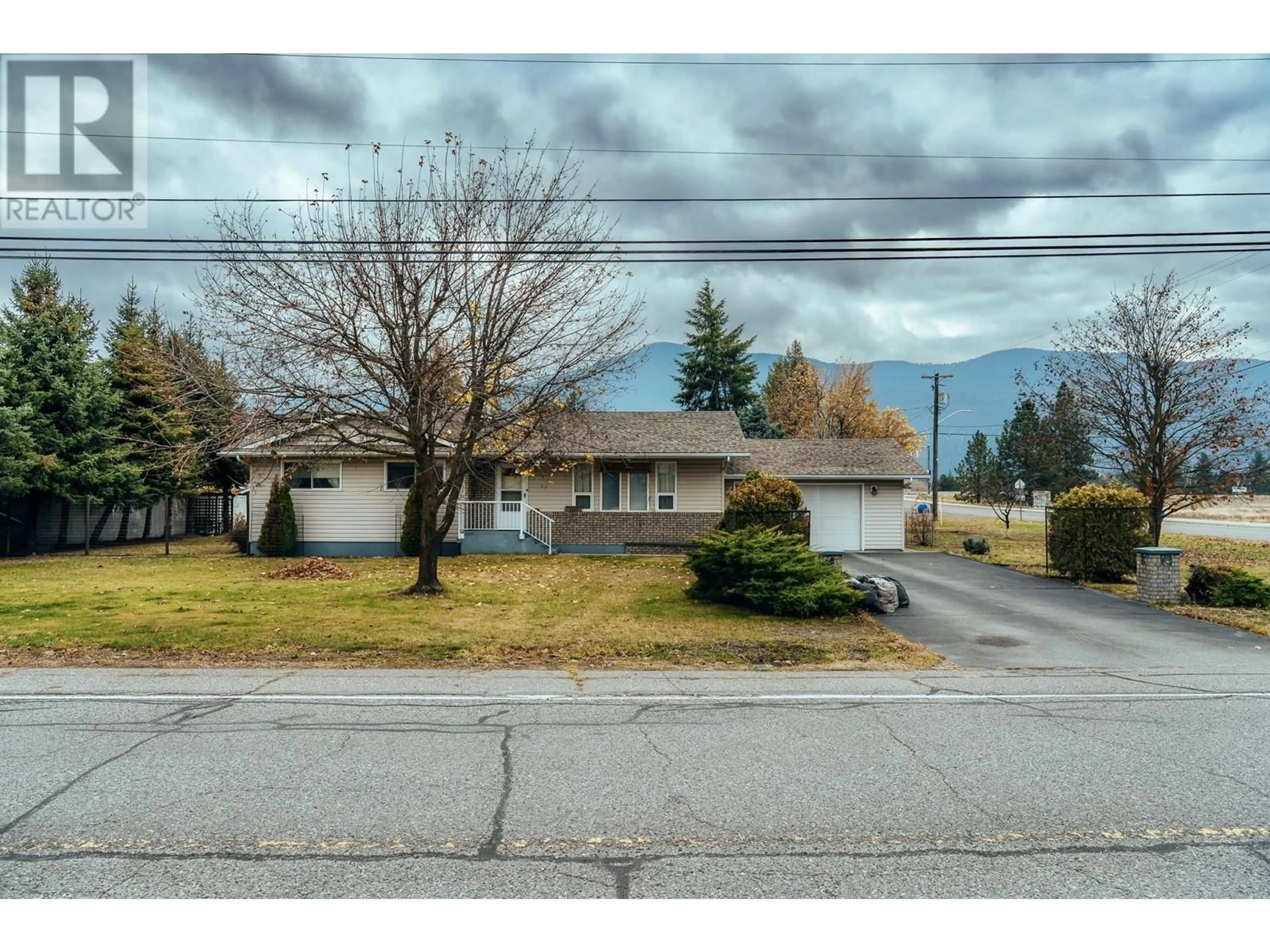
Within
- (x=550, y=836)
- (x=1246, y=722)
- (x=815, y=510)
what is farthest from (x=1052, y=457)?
(x=550, y=836)

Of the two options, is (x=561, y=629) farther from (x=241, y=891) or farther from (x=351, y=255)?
(x=241, y=891)

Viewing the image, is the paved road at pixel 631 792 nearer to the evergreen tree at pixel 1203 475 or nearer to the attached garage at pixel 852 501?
the evergreen tree at pixel 1203 475

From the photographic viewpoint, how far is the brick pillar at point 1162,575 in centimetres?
1462

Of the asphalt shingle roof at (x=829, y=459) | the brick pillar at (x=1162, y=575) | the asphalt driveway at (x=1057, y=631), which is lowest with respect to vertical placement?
the asphalt driveway at (x=1057, y=631)

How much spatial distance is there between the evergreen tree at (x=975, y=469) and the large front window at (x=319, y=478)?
4702cm

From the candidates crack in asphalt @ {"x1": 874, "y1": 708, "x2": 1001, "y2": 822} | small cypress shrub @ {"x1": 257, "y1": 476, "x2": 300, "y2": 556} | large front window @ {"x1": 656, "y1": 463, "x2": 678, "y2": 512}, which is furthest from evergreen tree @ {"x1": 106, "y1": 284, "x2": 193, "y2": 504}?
crack in asphalt @ {"x1": 874, "y1": 708, "x2": 1001, "y2": 822}

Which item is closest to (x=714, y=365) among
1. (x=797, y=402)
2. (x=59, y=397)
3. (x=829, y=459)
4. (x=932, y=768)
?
(x=797, y=402)

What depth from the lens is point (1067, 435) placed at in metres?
21.8

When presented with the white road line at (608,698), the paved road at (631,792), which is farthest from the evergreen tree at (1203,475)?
the white road line at (608,698)

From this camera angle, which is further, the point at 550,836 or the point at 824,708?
the point at 824,708

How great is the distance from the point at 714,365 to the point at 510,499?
27206 millimetres

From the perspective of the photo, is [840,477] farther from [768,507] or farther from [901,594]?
[901,594]

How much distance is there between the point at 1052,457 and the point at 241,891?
77.7 feet

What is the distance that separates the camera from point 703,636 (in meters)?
11.4
